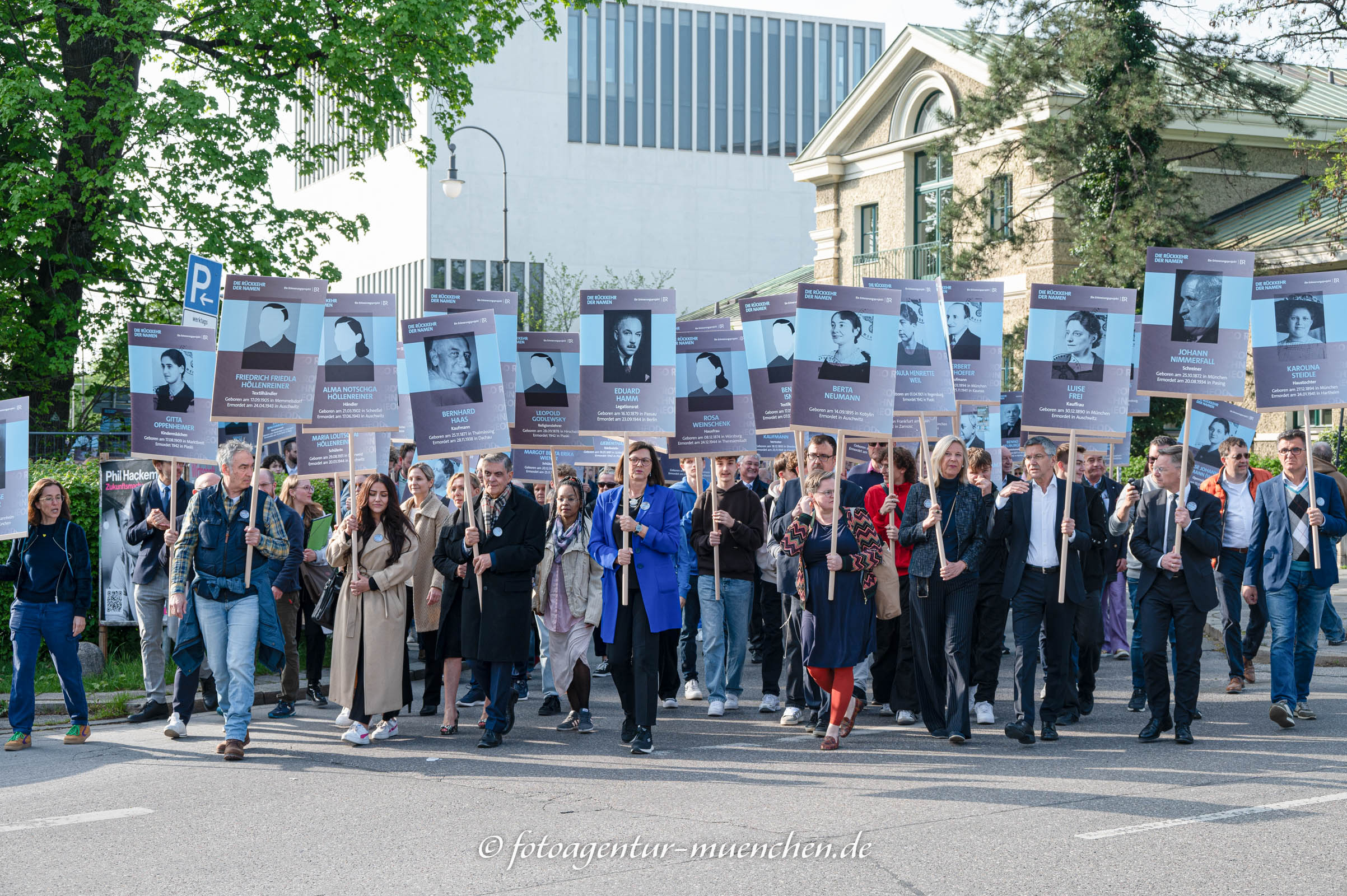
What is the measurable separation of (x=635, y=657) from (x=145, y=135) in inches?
591

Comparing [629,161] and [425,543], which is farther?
[629,161]

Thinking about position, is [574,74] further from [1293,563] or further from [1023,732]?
[1023,732]

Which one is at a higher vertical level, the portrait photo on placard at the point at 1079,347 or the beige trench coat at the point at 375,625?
the portrait photo on placard at the point at 1079,347

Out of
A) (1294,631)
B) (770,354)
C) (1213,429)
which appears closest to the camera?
(1294,631)

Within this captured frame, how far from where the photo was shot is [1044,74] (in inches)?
973

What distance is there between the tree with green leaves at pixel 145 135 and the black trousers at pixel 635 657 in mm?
14201

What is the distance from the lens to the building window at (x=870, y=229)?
35.5 metres

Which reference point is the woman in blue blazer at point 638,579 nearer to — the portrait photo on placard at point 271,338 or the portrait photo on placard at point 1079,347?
the portrait photo on placard at point 271,338

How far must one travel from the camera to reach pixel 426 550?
36.0 ft

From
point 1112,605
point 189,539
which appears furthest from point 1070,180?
point 189,539

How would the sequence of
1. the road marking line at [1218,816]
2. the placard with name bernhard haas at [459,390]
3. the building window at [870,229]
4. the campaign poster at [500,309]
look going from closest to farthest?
1. the road marking line at [1218,816]
2. the placard with name bernhard haas at [459,390]
3. the campaign poster at [500,309]
4. the building window at [870,229]

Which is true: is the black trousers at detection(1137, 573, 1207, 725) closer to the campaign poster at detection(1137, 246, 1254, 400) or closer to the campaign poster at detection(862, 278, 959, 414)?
the campaign poster at detection(1137, 246, 1254, 400)

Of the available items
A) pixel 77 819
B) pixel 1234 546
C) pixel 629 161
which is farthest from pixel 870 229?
pixel 629 161

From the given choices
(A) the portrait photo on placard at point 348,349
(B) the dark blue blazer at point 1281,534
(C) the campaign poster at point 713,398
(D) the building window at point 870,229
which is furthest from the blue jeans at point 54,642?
(D) the building window at point 870,229
